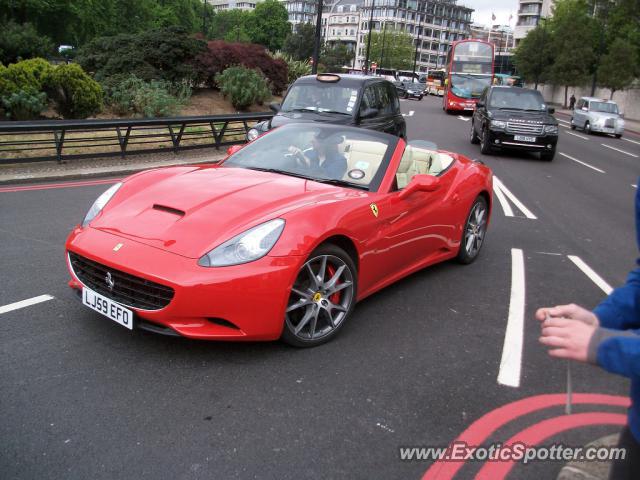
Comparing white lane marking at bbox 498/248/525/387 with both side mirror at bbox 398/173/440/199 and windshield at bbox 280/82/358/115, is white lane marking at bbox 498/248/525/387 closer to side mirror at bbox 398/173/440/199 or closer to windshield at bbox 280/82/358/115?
side mirror at bbox 398/173/440/199

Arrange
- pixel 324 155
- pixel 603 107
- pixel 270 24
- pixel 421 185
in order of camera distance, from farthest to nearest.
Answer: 1. pixel 270 24
2. pixel 603 107
3. pixel 324 155
4. pixel 421 185

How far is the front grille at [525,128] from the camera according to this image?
16.1 m

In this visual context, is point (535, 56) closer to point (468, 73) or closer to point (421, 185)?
point (468, 73)

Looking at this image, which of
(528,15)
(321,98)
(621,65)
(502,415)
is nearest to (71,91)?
(321,98)

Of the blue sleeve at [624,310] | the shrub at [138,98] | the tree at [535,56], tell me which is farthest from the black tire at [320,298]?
the tree at [535,56]

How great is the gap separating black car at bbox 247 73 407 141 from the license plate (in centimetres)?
713

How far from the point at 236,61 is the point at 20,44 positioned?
59.0 ft

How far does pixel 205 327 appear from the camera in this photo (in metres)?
3.42

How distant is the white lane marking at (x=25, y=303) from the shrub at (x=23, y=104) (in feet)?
37.0

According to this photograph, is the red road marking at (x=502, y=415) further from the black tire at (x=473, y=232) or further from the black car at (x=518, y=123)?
the black car at (x=518, y=123)

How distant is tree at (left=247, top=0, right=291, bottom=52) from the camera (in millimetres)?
126438

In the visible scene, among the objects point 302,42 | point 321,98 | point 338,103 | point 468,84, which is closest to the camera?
point 338,103

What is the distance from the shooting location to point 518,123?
16156 millimetres

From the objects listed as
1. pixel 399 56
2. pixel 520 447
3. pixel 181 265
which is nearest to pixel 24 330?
pixel 181 265
